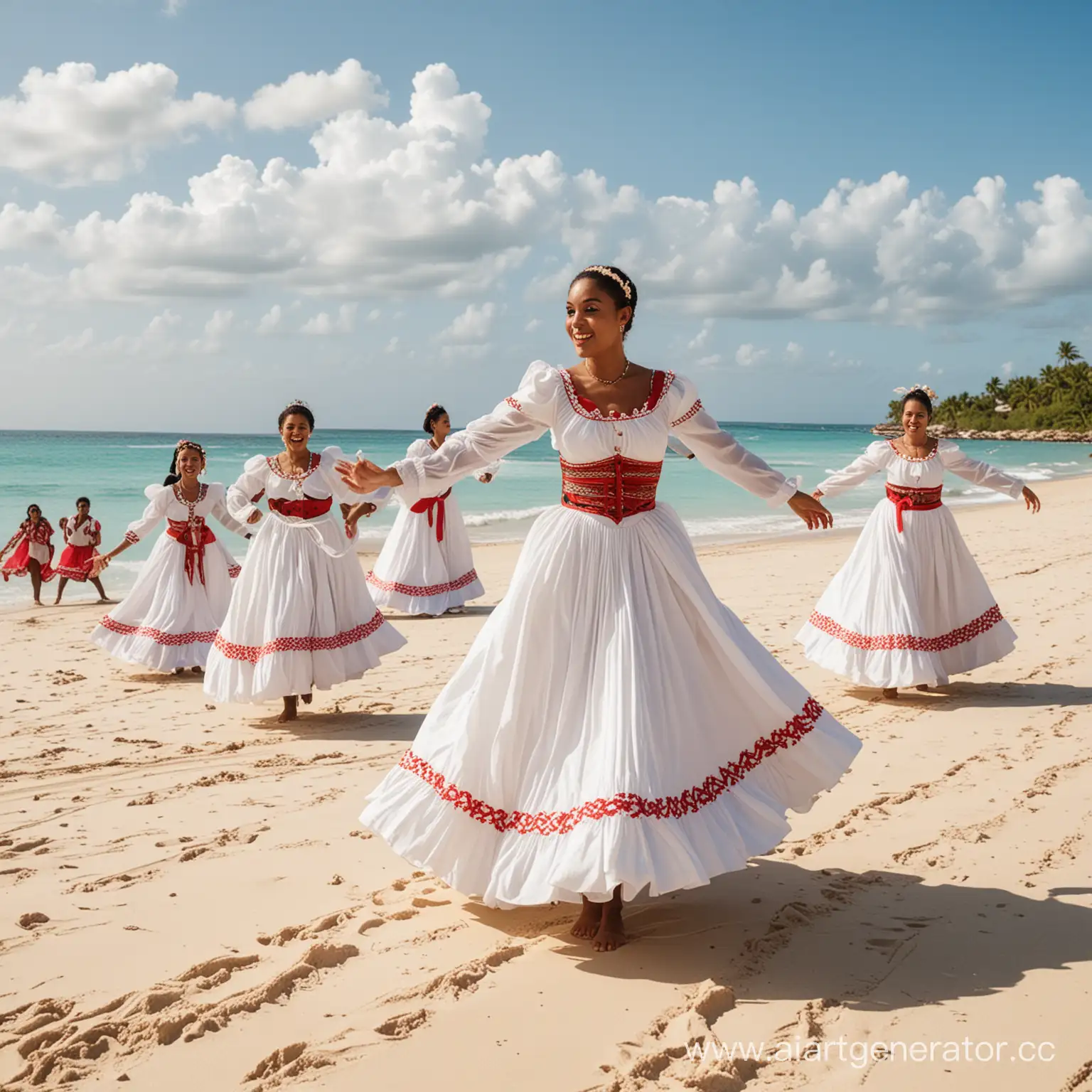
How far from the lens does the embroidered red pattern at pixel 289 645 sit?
7.48m

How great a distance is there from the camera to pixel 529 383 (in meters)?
4.19

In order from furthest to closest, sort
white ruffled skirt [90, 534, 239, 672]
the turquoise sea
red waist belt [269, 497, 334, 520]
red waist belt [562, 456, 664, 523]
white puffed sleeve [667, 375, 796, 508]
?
the turquoise sea → white ruffled skirt [90, 534, 239, 672] → red waist belt [269, 497, 334, 520] → white puffed sleeve [667, 375, 796, 508] → red waist belt [562, 456, 664, 523]

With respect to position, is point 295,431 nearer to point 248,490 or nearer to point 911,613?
point 248,490

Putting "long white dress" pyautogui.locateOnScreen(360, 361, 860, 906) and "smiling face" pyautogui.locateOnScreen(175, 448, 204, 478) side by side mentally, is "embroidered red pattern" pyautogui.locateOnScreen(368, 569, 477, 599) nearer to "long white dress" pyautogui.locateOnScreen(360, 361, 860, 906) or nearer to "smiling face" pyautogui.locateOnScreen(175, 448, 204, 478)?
"smiling face" pyautogui.locateOnScreen(175, 448, 204, 478)

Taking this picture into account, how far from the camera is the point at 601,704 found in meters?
3.79

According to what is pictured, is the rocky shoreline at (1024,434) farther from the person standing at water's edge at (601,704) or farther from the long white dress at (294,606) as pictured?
the person standing at water's edge at (601,704)

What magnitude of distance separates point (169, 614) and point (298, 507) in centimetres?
255

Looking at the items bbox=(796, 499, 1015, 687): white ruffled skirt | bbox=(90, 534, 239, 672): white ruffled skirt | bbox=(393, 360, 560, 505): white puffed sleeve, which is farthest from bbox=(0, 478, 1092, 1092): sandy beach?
bbox=(90, 534, 239, 672): white ruffled skirt

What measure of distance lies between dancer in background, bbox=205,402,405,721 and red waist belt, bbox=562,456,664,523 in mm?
3860

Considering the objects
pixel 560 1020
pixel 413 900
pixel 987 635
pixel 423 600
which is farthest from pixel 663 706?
pixel 423 600

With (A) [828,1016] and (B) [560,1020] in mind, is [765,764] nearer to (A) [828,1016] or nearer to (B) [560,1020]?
(A) [828,1016]

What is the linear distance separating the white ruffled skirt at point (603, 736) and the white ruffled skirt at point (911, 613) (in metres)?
4.01

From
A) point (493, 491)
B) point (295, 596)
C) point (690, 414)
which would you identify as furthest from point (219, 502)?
point (493, 491)

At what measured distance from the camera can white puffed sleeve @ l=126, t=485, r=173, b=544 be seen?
9516mm
